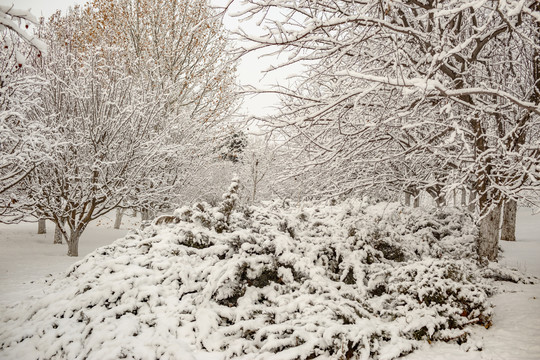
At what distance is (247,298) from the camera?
4.16 metres

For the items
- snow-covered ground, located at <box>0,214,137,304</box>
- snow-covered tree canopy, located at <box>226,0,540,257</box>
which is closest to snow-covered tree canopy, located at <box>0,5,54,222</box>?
snow-covered ground, located at <box>0,214,137,304</box>

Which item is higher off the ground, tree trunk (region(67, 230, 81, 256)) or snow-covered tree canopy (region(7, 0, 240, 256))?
snow-covered tree canopy (region(7, 0, 240, 256))

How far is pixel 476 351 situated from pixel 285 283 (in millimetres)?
2188

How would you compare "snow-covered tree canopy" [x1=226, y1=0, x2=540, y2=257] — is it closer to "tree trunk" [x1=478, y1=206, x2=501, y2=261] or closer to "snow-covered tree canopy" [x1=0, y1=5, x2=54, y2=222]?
"tree trunk" [x1=478, y1=206, x2=501, y2=261]

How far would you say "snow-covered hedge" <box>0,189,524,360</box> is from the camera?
3393 millimetres

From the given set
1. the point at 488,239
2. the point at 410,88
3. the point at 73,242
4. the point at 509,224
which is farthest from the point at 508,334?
the point at 509,224

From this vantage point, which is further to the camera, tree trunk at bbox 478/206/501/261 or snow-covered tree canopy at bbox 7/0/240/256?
snow-covered tree canopy at bbox 7/0/240/256

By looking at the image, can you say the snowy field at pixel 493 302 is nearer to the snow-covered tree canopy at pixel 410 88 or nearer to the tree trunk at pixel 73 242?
the tree trunk at pixel 73 242

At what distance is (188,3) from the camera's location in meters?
10.7

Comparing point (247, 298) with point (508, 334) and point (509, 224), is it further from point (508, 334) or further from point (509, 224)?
point (509, 224)

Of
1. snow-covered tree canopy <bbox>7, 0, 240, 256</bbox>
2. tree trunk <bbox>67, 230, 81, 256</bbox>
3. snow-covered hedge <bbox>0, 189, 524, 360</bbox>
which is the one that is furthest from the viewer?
tree trunk <bbox>67, 230, 81, 256</bbox>

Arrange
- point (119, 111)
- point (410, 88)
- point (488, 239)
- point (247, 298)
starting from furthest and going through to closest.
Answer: point (119, 111) → point (488, 239) → point (247, 298) → point (410, 88)

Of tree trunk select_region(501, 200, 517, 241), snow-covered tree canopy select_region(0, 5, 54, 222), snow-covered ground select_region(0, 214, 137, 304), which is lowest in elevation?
snow-covered ground select_region(0, 214, 137, 304)

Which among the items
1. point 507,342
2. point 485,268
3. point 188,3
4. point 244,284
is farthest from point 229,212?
point 188,3
